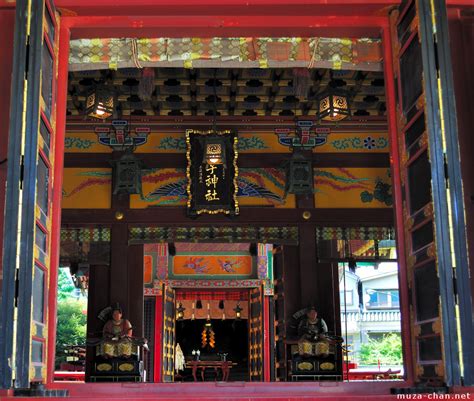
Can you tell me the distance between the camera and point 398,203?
4730 mm

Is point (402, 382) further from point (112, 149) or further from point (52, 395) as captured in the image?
point (112, 149)

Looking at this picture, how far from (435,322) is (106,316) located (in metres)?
5.48

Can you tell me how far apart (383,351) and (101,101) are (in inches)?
607

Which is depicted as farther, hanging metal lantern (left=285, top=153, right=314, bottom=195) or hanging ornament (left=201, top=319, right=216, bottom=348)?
hanging ornament (left=201, top=319, right=216, bottom=348)

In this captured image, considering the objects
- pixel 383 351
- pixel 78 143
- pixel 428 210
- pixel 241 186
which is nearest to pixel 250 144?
pixel 241 186

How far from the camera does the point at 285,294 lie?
29.3 feet

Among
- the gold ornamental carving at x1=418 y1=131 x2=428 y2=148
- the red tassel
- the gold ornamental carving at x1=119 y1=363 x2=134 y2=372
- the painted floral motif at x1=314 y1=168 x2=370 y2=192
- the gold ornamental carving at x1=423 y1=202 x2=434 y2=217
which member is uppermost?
the red tassel

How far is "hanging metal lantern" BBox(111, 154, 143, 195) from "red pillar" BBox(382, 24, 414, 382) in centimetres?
444

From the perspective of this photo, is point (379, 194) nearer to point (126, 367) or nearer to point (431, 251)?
point (126, 367)

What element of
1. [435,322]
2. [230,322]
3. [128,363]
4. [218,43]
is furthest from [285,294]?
[230,322]

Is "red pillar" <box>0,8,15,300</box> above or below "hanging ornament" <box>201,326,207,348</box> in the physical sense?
above

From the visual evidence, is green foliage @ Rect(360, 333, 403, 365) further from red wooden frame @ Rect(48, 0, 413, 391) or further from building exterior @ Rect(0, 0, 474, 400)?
red wooden frame @ Rect(48, 0, 413, 391)

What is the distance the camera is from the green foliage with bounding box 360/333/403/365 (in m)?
20.4

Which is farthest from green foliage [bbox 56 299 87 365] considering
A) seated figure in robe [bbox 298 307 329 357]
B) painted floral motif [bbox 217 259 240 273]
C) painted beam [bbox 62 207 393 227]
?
seated figure in robe [bbox 298 307 329 357]
